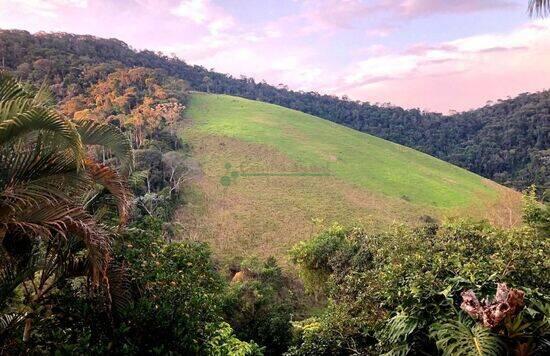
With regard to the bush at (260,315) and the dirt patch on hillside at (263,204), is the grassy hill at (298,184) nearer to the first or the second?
the dirt patch on hillside at (263,204)

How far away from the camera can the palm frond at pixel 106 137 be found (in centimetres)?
489

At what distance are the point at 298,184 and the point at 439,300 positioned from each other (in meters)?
37.0

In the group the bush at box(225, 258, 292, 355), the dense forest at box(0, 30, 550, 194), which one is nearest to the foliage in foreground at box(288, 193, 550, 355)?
the bush at box(225, 258, 292, 355)

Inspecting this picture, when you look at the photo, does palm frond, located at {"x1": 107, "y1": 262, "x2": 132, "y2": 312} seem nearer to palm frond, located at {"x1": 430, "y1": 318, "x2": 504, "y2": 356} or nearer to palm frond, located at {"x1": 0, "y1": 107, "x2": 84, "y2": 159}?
palm frond, located at {"x1": 0, "y1": 107, "x2": 84, "y2": 159}

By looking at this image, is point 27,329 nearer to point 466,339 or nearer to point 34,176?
point 34,176

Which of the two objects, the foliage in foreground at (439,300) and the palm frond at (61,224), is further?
the foliage in foreground at (439,300)

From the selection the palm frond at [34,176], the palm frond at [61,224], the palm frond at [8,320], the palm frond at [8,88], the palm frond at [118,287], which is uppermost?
the palm frond at [8,88]

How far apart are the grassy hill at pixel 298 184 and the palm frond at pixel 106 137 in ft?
68.8

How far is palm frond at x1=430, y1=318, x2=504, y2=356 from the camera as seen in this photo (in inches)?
186


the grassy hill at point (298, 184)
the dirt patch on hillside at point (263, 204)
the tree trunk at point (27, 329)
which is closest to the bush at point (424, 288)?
the tree trunk at point (27, 329)

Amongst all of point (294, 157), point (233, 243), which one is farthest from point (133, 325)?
point (294, 157)

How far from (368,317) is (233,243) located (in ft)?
80.1

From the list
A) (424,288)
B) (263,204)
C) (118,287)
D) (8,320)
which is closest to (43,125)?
(118,287)

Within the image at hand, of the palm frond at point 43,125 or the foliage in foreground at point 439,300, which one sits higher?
the palm frond at point 43,125
